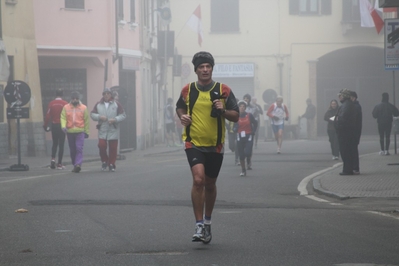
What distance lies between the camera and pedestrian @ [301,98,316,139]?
152ft

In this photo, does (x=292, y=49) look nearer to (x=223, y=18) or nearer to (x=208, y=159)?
(x=223, y=18)

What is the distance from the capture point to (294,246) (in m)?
8.75

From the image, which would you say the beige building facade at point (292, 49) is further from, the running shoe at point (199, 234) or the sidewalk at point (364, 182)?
the running shoe at point (199, 234)

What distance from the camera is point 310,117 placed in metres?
46.3

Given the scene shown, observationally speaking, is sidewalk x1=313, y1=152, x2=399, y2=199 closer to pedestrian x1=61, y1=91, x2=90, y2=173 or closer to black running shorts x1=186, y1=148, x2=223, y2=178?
pedestrian x1=61, y1=91, x2=90, y2=173

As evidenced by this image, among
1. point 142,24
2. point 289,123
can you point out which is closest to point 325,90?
point 289,123

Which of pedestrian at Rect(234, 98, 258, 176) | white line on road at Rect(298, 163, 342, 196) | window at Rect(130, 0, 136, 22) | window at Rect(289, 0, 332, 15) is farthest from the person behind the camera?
window at Rect(289, 0, 332, 15)

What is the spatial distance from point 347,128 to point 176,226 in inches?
359

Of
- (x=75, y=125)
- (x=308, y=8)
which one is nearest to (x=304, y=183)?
(x=75, y=125)

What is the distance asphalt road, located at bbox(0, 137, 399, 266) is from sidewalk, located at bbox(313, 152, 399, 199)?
45 cm

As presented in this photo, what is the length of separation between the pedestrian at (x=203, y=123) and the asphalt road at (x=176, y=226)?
547 millimetres

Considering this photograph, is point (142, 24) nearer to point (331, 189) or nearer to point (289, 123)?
point (289, 123)

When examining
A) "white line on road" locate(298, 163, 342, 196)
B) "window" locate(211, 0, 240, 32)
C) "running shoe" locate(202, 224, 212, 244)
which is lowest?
"white line on road" locate(298, 163, 342, 196)

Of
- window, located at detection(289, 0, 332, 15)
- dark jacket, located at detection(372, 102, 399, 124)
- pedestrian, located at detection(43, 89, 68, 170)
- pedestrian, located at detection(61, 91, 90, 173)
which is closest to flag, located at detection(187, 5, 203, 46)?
window, located at detection(289, 0, 332, 15)
